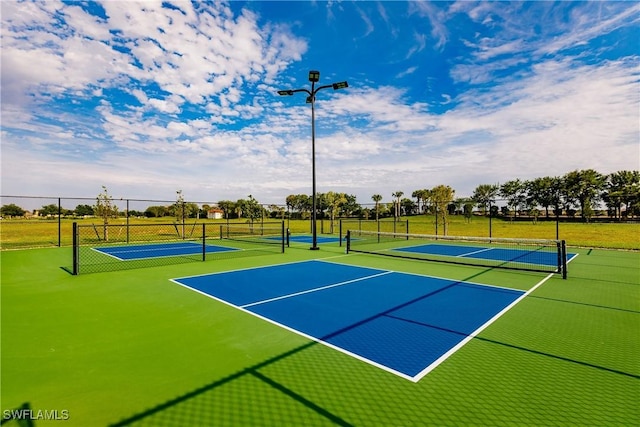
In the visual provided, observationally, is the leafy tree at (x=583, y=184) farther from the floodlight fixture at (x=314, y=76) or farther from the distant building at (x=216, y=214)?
the floodlight fixture at (x=314, y=76)

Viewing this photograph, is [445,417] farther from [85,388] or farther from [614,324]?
[614,324]

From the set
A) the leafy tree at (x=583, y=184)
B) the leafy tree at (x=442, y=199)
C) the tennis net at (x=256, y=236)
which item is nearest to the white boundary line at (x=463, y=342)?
the tennis net at (x=256, y=236)

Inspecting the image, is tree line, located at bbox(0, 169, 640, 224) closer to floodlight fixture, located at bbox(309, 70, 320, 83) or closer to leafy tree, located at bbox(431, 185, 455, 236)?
A: leafy tree, located at bbox(431, 185, 455, 236)

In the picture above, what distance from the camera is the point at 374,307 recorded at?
6.04 m

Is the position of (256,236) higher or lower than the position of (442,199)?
lower

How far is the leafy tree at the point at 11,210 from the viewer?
1704 cm

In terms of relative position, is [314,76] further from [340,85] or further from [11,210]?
[11,210]

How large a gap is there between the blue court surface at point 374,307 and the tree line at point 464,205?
12374 millimetres

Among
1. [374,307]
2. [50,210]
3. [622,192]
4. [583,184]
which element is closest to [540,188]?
[583,184]

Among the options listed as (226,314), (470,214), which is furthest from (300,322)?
(470,214)

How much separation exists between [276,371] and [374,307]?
2862 millimetres

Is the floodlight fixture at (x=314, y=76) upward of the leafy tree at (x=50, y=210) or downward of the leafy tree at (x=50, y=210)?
upward

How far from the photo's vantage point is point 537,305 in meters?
6.26

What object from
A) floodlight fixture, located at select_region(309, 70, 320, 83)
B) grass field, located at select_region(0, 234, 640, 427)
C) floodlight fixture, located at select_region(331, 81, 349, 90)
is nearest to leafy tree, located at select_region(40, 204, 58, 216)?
grass field, located at select_region(0, 234, 640, 427)
